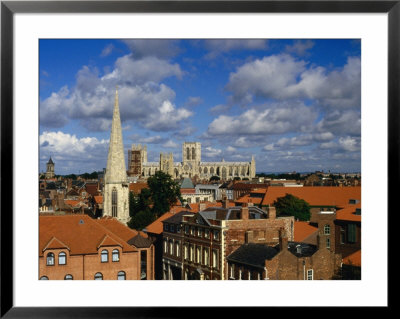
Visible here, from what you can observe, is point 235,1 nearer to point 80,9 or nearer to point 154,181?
point 80,9

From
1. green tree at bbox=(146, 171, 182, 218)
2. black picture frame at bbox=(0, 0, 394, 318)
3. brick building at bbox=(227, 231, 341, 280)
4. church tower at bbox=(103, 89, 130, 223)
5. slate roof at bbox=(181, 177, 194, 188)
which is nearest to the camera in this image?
black picture frame at bbox=(0, 0, 394, 318)

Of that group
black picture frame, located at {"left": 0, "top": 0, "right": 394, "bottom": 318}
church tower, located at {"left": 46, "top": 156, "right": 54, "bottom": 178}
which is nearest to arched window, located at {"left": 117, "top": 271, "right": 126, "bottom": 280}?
church tower, located at {"left": 46, "top": 156, "right": 54, "bottom": 178}

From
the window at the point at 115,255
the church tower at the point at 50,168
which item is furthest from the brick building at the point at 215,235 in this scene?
the church tower at the point at 50,168

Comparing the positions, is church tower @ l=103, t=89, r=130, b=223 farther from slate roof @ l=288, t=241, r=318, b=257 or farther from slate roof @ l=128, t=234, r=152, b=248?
slate roof @ l=288, t=241, r=318, b=257

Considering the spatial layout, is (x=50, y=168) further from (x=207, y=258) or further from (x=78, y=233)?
(x=207, y=258)

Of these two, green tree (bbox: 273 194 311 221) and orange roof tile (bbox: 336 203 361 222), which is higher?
orange roof tile (bbox: 336 203 361 222)

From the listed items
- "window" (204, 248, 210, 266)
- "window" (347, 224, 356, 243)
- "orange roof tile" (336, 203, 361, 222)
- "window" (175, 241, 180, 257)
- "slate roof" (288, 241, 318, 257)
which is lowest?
"window" (175, 241, 180, 257)

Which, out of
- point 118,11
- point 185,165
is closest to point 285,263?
point 118,11
